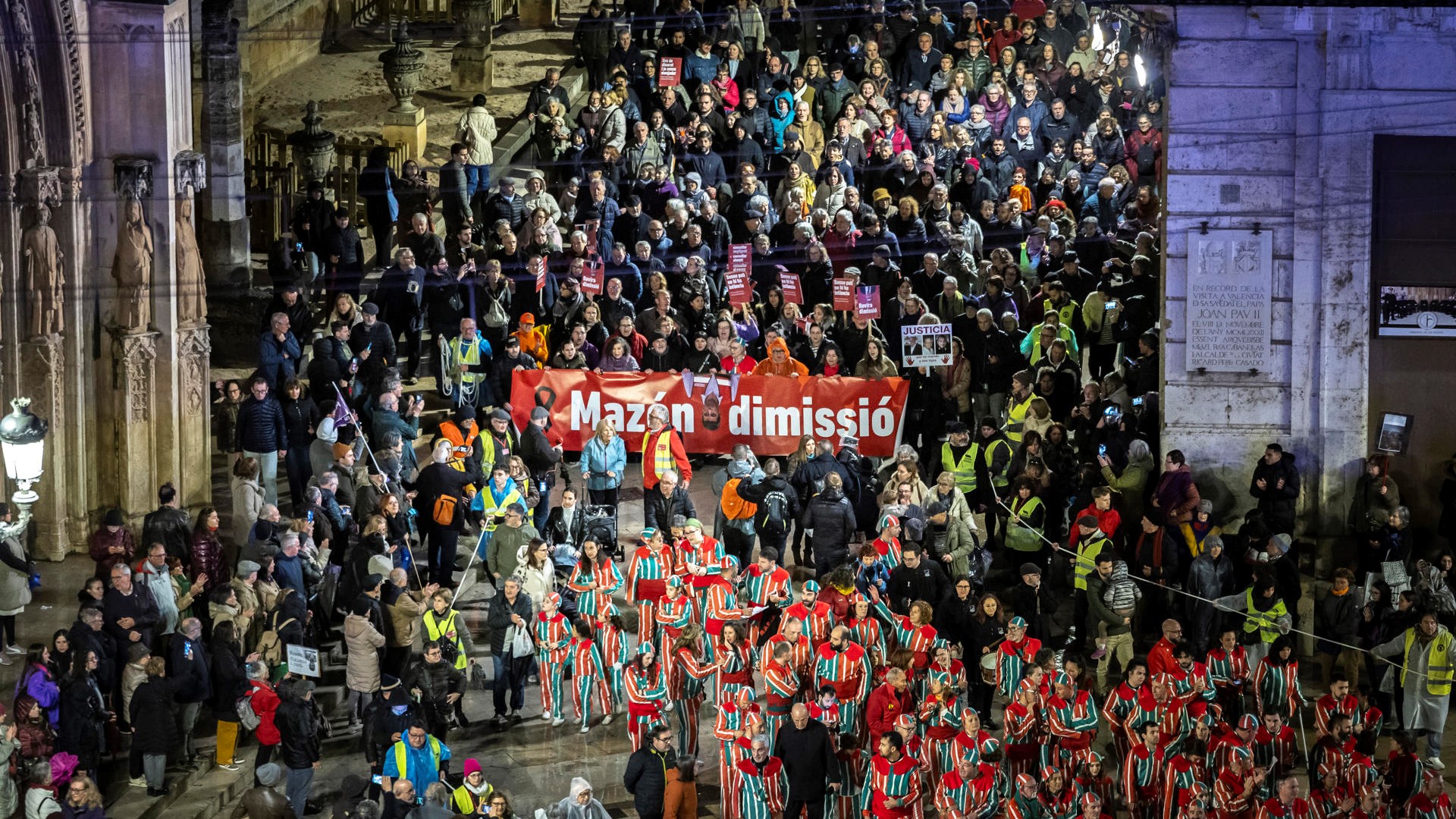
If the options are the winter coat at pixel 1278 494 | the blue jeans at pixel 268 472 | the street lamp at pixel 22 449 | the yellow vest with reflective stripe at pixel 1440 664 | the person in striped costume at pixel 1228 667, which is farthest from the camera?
the blue jeans at pixel 268 472

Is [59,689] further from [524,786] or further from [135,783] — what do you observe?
[524,786]

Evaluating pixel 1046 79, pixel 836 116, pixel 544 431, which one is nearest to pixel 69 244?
pixel 544 431

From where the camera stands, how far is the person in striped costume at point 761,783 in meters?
22.0

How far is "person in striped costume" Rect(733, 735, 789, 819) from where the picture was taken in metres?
22.0

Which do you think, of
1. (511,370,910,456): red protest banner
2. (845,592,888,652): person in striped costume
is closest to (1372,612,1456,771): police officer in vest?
(845,592,888,652): person in striped costume

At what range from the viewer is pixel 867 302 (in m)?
27.5

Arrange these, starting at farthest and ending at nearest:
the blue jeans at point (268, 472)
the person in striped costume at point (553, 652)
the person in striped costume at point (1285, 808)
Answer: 1. the blue jeans at point (268, 472)
2. the person in striped costume at point (553, 652)
3. the person in striped costume at point (1285, 808)

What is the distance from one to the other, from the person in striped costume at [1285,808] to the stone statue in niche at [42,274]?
41.7ft

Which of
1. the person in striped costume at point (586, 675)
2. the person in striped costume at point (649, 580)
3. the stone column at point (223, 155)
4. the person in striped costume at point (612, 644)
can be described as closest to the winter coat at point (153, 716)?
the person in striped costume at point (586, 675)

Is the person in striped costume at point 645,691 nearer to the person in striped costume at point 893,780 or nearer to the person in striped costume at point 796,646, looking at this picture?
the person in striped costume at point 796,646

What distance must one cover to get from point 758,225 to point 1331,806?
10.1m

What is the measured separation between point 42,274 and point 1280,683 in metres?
12.4

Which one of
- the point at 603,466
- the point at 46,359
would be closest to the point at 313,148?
the point at 46,359

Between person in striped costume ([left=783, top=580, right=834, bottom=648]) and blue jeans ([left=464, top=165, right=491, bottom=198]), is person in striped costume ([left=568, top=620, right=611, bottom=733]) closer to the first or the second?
person in striped costume ([left=783, top=580, right=834, bottom=648])
